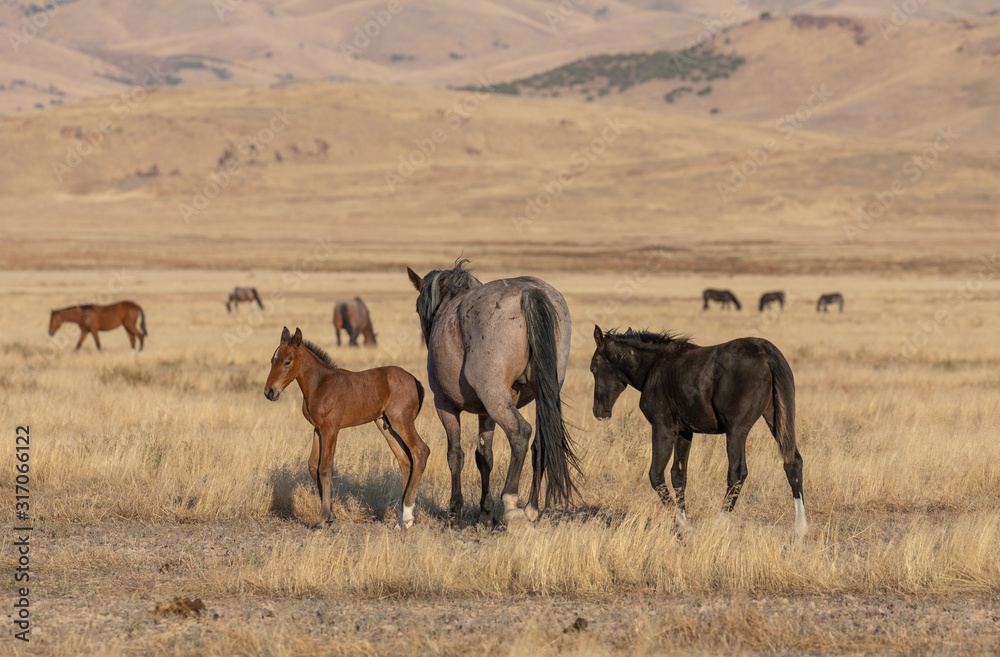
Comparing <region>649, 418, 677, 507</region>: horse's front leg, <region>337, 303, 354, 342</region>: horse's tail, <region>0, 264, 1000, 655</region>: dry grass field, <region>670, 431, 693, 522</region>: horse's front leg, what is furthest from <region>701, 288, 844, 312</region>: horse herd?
<region>649, 418, 677, 507</region>: horse's front leg

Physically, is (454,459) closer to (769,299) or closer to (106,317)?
(106,317)

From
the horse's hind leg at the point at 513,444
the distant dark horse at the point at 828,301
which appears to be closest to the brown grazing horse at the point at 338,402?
the horse's hind leg at the point at 513,444

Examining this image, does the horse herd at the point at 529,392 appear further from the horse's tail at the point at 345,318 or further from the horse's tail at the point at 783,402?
the horse's tail at the point at 345,318

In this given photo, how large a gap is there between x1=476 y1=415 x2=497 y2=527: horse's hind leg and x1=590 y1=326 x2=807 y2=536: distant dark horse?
1.30 metres

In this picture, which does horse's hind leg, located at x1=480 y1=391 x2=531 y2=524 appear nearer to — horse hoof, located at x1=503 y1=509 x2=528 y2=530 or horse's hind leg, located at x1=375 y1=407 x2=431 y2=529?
horse hoof, located at x1=503 y1=509 x2=528 y2=530

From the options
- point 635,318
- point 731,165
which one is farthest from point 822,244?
point 635,318

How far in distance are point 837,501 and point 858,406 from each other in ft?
19.8

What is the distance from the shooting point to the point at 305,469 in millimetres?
10469

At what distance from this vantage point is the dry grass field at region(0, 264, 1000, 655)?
591 cm

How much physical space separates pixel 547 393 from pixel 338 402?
5.41 feet

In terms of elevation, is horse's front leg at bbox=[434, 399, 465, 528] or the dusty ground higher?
horse's front leg at bbox=[434, 399, 465, 528]

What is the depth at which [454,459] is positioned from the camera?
8.59 metres

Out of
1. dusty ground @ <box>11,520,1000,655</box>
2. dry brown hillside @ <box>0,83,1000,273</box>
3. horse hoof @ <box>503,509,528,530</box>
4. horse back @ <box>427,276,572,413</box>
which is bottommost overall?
dusty ground @ <box>11,520,1000,655</box>

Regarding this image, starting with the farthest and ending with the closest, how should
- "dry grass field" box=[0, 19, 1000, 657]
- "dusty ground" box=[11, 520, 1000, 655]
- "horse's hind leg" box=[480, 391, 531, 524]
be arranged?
"horse's hind leg" box=[480, 391, 531, 524] → "dry grass field" box=[0, 19, 1000, 657] → "dusty ground" box=[11, 520, 1000, 655]
